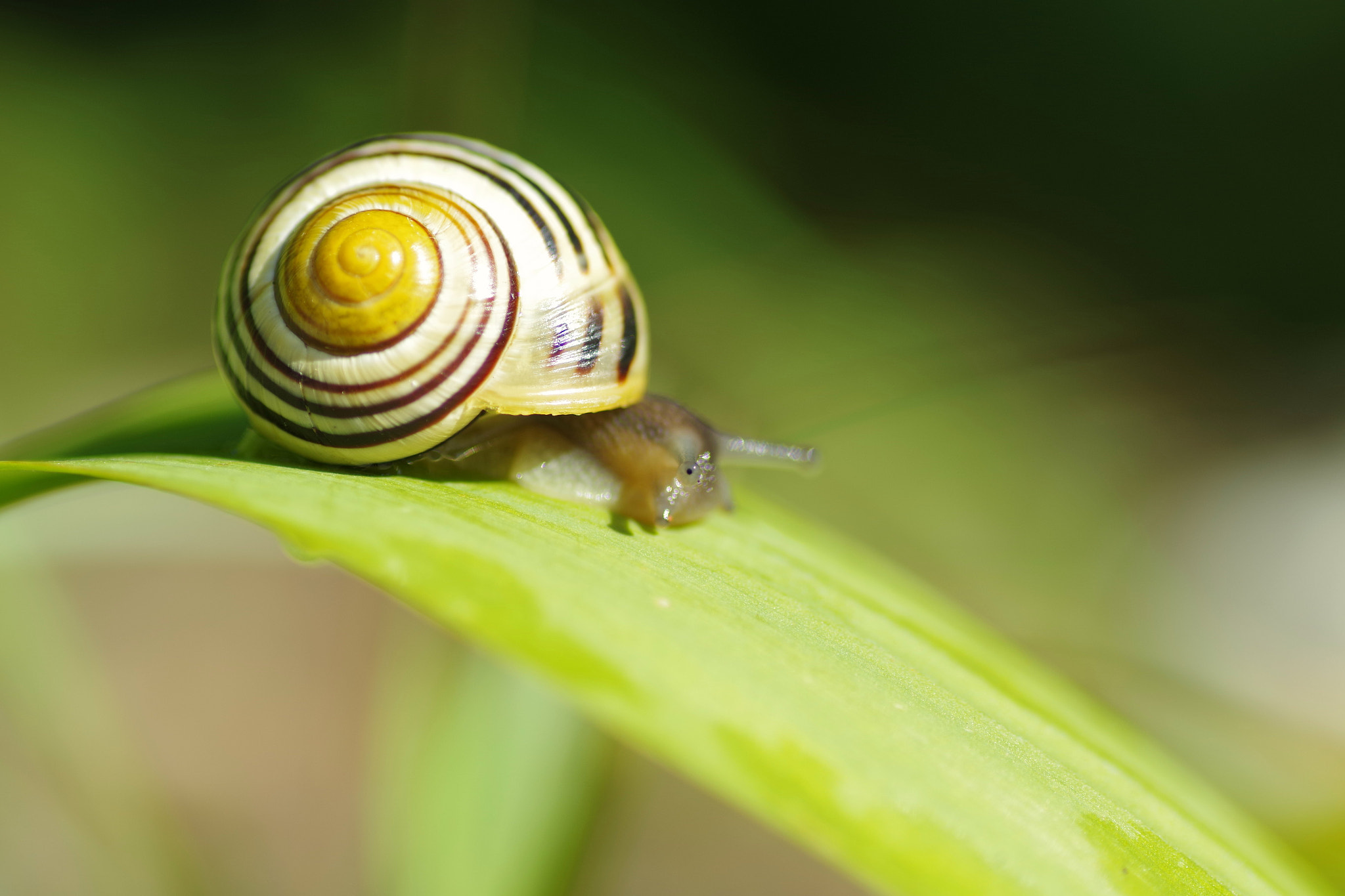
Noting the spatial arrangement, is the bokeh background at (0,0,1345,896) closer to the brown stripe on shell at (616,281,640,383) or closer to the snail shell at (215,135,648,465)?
the brown stripe on shell at (616,281,640,383)

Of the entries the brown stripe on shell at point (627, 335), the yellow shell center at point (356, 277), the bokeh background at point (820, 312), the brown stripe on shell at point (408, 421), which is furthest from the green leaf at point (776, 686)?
the bokeh background at point (820, 312)

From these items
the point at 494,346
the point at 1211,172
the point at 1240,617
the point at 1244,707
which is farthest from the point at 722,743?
the point at 1211,172

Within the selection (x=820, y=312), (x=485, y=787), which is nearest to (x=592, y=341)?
(x=485, y=787)

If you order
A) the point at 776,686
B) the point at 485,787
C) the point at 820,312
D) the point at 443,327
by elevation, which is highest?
the point at 820,312

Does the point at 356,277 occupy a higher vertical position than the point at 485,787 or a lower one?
higher

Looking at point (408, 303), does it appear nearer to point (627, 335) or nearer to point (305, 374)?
point (305, 374)

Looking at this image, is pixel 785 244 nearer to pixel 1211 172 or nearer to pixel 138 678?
pixel 1211 172

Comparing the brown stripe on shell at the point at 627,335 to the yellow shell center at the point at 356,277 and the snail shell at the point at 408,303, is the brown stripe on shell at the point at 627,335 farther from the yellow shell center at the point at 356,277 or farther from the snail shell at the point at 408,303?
the yellow shell center at the point at 356,277
